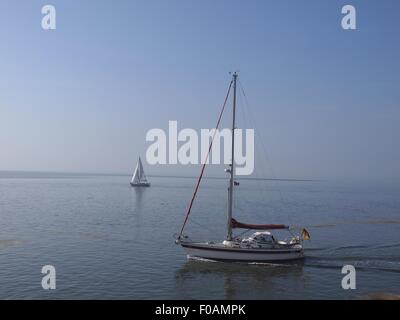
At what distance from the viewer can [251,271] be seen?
4766 centimetres

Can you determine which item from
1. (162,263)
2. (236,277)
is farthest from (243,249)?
(162,263)

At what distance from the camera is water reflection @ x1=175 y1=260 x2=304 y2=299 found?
40500 mm

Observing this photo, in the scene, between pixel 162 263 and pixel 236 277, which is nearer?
pixel 236 277

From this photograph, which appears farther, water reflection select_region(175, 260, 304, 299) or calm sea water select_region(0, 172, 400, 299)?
water reflection select_region(175, 260, 304, 299)

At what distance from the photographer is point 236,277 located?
45.3m

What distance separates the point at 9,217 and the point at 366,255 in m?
66.1

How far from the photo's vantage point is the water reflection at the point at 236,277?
40500 mm

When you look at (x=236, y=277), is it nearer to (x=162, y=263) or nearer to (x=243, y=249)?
(x=243, y=249)

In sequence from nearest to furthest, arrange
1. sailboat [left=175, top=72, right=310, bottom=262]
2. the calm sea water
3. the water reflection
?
the calm sea water
the water reflection
sailboat [left=175, top=72, right=310, bottom=262]

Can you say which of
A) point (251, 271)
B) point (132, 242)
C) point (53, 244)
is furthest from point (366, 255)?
point (53, 244)

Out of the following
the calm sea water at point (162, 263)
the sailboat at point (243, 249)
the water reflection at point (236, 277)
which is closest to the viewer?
the calm sea water at point (162, 263)

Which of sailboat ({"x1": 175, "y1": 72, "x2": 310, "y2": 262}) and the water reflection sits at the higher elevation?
sailboat ({"x1": 175, "y1": 72, "x2": 310, "y2": 262})

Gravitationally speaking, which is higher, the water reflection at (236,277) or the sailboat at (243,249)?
the sailboat at (243,249)

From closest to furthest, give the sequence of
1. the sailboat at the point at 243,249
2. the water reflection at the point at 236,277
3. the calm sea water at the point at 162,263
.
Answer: the calm sea water at the point at 162,263
the water reflection at the point at 236,277
the sailboat at the point at 243,249
